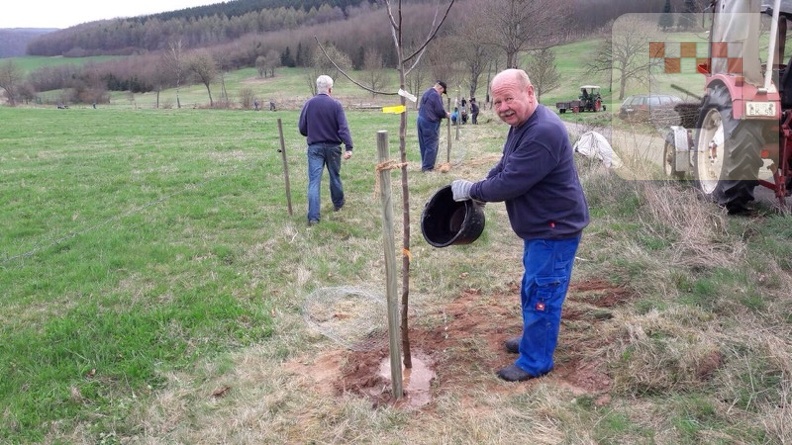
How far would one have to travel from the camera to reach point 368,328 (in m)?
4.34

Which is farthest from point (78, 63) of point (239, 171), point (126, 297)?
point (126, 297)

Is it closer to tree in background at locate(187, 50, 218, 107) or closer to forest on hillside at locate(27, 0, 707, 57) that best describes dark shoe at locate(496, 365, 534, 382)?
tree in background at locate(187, 50, 218, 107)

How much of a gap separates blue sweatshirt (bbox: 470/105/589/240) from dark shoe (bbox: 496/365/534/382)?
0.84m

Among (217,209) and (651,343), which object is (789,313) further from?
(217,209)

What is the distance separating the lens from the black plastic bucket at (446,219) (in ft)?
11.0

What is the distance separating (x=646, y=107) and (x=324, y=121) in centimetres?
1253

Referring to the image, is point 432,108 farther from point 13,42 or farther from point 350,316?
point 13,42

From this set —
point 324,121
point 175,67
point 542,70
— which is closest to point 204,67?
point 175,67

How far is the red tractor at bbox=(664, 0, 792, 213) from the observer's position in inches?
209

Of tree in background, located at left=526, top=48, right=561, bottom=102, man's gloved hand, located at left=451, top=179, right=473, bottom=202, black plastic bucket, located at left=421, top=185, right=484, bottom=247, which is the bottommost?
black plastic bucket, located at left=421, top=185, right=484, bottom=247

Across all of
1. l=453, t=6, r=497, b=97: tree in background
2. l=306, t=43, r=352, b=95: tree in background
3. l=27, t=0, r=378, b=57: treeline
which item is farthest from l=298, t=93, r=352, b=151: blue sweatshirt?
l=27, t=0, r=378, b=57: treeline

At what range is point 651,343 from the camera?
132 inches

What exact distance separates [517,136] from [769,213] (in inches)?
158

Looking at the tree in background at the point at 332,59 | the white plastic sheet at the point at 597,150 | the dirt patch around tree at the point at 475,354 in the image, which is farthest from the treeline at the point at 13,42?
the dirt patch around tree at the point at 475,354
